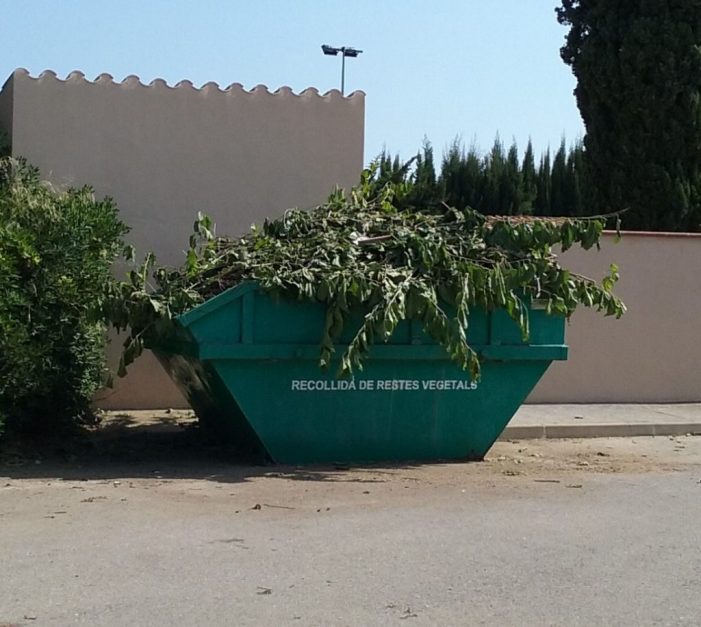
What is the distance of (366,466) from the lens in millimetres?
9477

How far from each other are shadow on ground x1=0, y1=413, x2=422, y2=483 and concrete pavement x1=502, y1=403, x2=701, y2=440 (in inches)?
117

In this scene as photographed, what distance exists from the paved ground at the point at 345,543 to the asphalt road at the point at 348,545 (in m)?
0.02

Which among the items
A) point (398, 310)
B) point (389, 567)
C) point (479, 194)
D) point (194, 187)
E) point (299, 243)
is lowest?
point (389, 567)

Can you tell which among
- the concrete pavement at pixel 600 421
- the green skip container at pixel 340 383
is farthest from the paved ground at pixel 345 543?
the concrete pavement at pixel 600 421

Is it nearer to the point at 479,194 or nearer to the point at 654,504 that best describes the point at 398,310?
the point at 654,504

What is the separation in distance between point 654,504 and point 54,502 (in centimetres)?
457

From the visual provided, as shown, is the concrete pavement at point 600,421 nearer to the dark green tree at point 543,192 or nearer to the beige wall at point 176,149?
the beige wall at point 176,149

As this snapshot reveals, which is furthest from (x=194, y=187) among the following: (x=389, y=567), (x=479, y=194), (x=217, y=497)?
(x=479, y=194)

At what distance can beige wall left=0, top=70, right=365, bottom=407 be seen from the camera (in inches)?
477

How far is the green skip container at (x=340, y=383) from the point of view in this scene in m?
8.91

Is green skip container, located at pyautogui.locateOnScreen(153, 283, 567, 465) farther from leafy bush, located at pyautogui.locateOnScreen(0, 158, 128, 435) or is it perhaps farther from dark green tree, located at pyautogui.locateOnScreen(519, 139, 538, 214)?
dark green tree, located at pyautogui.locateOnScreen(519, 139, 538, 214)

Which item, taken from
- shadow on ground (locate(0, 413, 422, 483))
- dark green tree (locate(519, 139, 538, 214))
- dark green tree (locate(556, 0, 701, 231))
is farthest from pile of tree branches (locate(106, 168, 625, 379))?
dark green tree (locate(519, 139, 538, 214))

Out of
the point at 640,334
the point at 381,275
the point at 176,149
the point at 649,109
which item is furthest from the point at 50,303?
the point at 649,109

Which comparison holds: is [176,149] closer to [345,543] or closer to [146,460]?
[146,460]
